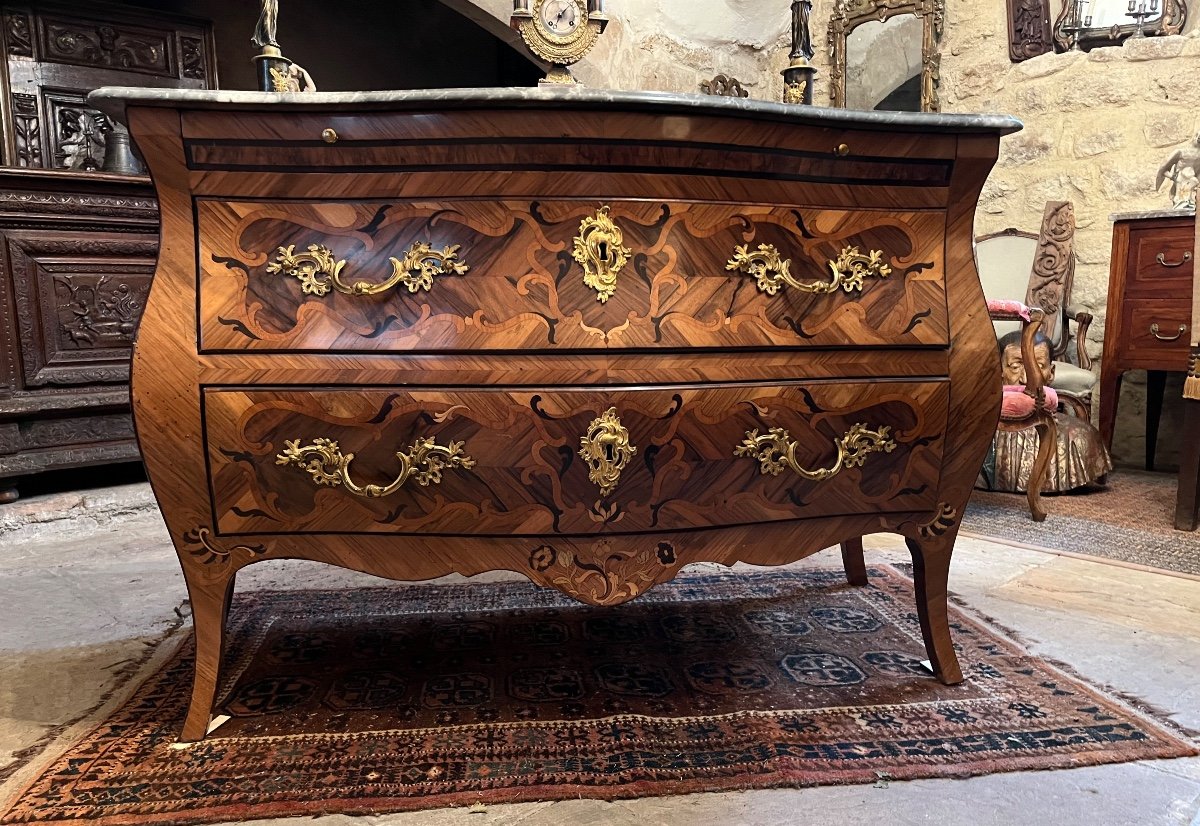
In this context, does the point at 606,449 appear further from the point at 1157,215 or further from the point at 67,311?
the point at 1157,215

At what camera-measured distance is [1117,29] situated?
3535mm

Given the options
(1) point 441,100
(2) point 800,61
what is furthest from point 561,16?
(1) point 441,100

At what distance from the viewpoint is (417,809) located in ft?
3.57

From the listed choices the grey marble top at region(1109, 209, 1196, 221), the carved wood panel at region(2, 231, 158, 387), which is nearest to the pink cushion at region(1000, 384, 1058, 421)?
the grey marble top at region(1109, 209, 1196, 221)

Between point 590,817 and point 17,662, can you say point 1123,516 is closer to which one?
point 590,817

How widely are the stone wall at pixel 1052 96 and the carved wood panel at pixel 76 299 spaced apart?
1.93 meters

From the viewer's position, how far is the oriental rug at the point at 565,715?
1.15 meters

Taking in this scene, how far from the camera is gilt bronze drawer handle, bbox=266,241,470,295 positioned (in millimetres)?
1177

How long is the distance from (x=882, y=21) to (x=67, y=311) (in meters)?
4.37

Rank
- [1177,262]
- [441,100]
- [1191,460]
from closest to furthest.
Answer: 1. [441,100]
2. [1191,460]
3. [1177,262]

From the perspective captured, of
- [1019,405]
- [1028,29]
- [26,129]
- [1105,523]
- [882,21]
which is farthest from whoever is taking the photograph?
[882,21]

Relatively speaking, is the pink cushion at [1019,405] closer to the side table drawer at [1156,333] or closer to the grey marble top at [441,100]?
the side table drawer at [1156,333]

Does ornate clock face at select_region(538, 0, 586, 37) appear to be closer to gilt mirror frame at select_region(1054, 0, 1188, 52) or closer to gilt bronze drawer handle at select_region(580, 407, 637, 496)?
gilt bronze drawer handle at select_region(580, 407, 637, 496)

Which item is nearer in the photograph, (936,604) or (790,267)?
(790,267)
